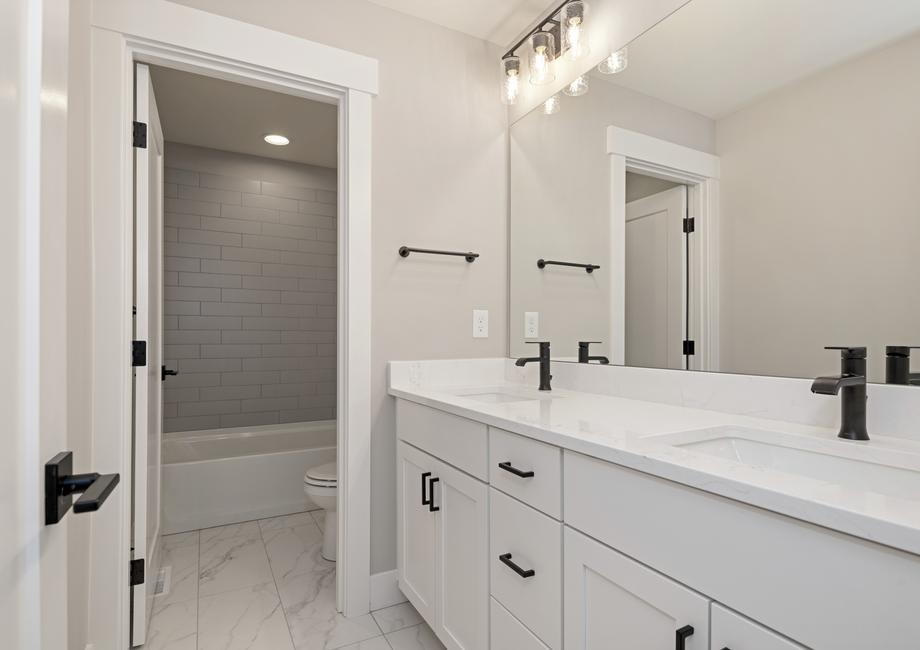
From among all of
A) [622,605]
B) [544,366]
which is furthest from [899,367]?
[544,366]

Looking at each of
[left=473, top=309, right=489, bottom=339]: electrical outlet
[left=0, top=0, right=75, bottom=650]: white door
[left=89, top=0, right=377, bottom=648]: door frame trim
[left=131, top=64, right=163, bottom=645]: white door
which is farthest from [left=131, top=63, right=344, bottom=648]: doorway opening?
[left=0, top=0, right=75, bottom=650]: white door

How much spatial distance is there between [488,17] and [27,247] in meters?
2.03

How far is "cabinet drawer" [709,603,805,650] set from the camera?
2.15ft

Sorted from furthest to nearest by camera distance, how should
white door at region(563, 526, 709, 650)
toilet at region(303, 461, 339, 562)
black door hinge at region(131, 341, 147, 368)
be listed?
1. toilet at region(303, 461, 339, 562)
2. black door hinge at region(131, 341, 147, 368)
3. white door at region(563, 526, 709, 650)

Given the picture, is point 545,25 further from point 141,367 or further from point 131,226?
point 141,367

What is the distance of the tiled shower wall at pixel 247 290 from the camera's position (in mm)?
3525

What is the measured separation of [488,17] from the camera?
2074 millimetres

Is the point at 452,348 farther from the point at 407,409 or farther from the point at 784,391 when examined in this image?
the point at 784,391

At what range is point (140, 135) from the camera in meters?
1.70

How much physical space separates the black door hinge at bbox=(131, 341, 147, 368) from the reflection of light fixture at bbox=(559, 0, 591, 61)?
6.28 feet

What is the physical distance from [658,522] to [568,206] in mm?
1462

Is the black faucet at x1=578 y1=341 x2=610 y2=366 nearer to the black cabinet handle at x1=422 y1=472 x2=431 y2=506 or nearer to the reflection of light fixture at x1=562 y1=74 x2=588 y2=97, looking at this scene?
the black cabinet handle at x1=422 y1=472 x2=431 y2=506

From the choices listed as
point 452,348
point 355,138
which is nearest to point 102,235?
point 355,138

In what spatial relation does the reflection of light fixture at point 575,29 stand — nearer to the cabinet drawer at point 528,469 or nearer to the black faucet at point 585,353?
the black faucet at point 585,353
